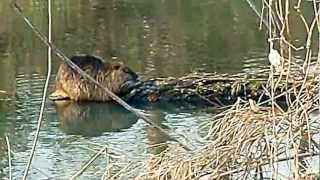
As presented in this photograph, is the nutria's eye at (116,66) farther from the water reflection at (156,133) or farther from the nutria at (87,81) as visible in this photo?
the water reflection at (156,133)

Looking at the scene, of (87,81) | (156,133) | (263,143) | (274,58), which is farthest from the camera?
(87,81)

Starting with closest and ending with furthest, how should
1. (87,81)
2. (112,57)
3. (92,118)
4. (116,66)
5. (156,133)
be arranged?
(156,133) < (92,118) < (87,81) < (116,66) < (112,57)

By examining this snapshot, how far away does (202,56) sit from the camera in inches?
443

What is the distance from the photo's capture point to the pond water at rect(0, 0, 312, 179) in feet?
23.1

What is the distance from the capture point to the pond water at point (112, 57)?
7.05 metres

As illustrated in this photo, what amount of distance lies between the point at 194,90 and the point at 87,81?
1.22 m

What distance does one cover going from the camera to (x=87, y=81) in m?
9.32

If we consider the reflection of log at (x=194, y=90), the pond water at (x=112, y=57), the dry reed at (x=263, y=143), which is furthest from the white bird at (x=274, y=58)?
the reflection of log at (x=194, y=90)

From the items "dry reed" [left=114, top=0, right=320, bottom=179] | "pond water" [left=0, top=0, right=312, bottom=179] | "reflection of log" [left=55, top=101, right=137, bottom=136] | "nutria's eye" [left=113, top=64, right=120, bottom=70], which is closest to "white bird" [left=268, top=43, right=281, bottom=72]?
"dry reed" [left=114, top=0, right=320, bottom=179]

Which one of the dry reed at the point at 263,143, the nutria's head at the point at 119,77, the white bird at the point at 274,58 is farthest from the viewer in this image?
the nutria's head at the point at 119,77

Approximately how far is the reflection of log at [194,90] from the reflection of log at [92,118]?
297 mm

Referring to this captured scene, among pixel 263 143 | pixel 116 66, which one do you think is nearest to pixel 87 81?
pixel 116 66

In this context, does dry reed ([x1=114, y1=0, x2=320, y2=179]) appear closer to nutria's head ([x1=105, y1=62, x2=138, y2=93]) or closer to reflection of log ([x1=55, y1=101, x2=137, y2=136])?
reflection of log ([x1=55, y1=101, x2=137, y2=136])

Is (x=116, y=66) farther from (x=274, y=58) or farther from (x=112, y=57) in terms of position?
(x=274, y=58)
